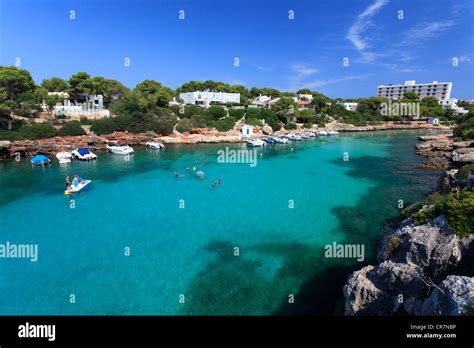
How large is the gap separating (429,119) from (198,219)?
3570 inches

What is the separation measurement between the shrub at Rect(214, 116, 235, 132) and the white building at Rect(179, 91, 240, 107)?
54.3ft

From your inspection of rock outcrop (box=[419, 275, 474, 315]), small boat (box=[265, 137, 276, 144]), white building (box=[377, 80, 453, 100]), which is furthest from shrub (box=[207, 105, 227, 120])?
white building (box=[377, 80, 453, 100])

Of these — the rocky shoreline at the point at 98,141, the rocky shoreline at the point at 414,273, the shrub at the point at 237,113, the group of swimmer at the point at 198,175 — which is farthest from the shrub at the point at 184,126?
the rocky shoreline at the point at 414,273

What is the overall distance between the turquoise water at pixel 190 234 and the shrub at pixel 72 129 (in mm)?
13603

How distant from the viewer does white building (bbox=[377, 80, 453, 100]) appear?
374 ft

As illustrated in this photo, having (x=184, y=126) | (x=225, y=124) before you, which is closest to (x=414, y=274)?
(x=184, y=126)

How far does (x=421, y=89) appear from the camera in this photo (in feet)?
391

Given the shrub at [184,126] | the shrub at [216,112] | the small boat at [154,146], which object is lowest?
the small boat at [154,146]

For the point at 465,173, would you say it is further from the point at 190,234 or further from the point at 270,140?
the point at 270,140

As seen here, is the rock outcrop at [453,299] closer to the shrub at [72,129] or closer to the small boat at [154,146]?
the small boat at [154,146]

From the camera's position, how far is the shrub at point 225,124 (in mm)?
54244

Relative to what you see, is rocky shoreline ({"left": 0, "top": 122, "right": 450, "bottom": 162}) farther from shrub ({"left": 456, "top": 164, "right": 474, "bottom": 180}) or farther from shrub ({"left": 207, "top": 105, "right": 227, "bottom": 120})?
shrub ({"left": 456, "top": 164, "right": 474, "bottom": 180})

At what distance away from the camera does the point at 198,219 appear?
687 inches

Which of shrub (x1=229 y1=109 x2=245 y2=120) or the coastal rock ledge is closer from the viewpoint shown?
the coastal rock ledge
